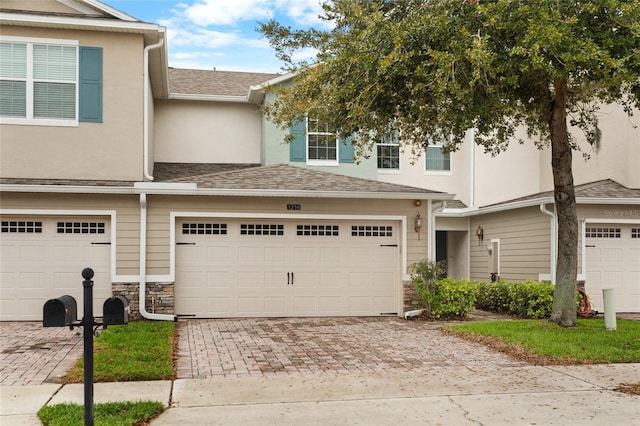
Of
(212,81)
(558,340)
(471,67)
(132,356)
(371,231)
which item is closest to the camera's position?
(132,356)

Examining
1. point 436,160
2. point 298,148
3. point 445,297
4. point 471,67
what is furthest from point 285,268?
point 436,160

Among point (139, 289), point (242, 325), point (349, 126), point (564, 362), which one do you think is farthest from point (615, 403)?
point (139, 289)

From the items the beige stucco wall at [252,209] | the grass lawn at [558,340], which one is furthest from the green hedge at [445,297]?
the grass lawn at [558,340]

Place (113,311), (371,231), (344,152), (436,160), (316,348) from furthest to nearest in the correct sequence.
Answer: (436,160) → (344,152) → (371,231) → (316,348) → (113,311)

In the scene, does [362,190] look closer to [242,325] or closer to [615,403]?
[242,325]

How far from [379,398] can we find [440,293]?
7.11 metres

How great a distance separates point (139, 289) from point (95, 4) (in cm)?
609

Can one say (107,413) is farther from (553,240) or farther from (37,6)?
(553,240)

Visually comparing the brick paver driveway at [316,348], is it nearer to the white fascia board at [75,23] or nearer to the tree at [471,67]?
the tree at [471,67]

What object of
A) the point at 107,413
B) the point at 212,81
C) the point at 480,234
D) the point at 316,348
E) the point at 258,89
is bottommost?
A: the point at 316,348

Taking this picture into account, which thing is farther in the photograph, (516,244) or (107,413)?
(516,244)

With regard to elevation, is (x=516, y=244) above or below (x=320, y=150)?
below

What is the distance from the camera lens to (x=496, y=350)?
32.1 ft

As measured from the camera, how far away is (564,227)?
37.5ft
